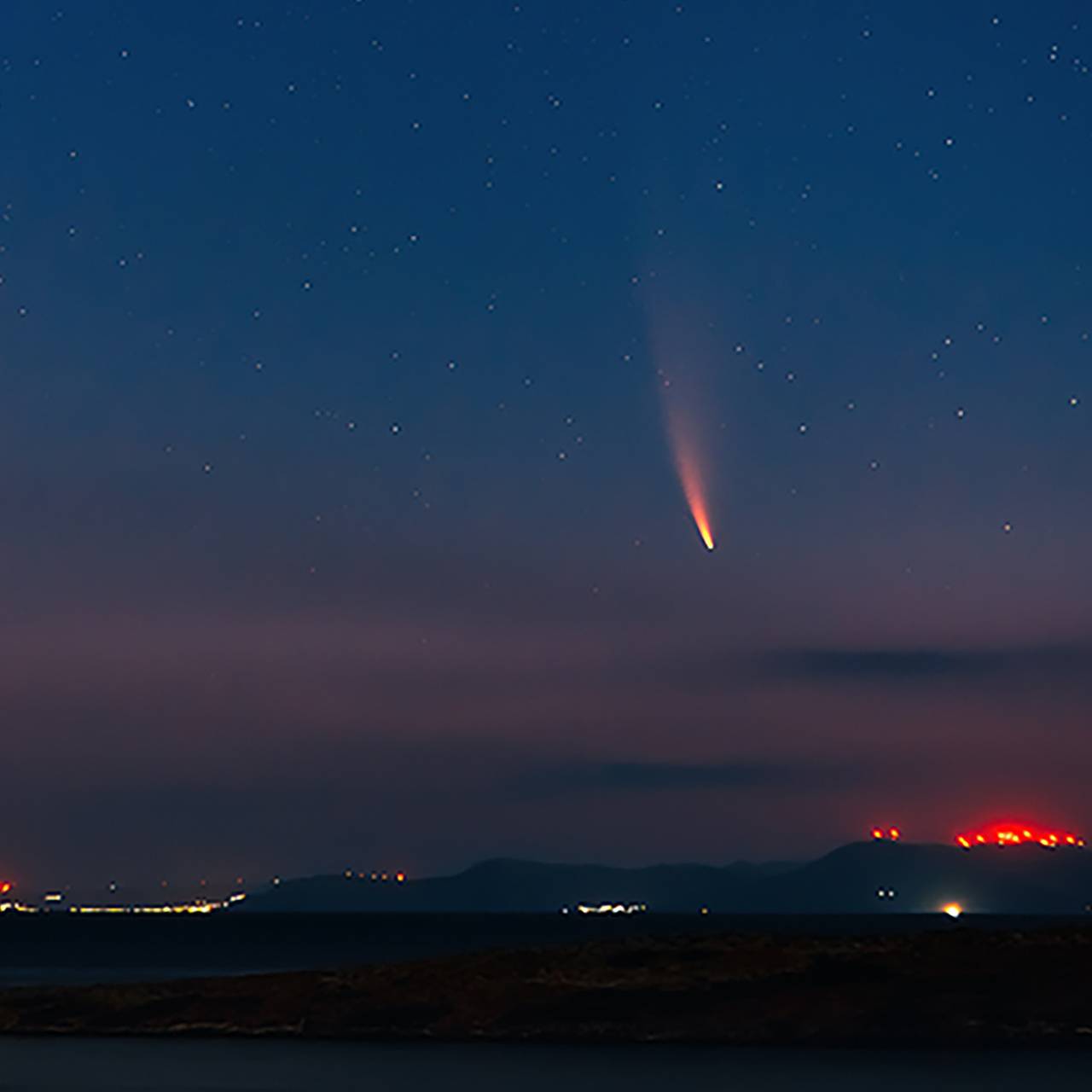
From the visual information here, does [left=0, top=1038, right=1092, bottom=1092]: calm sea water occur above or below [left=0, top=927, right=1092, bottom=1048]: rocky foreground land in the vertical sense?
below

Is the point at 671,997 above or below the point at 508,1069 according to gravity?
above

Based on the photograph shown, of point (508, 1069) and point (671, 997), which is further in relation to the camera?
point (671, 997)

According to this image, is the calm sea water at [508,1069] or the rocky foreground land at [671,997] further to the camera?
the rocky foreground land at [671,997]

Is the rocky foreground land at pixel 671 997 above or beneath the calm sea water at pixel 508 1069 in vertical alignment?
above

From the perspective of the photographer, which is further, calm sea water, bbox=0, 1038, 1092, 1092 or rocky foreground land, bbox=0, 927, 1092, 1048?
rocky foreground land, bbox=0, 927, 1092, 1048

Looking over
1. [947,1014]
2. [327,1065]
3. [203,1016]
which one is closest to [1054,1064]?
[947,1014]

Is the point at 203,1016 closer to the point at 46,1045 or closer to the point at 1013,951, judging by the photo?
the point at 46,1045
